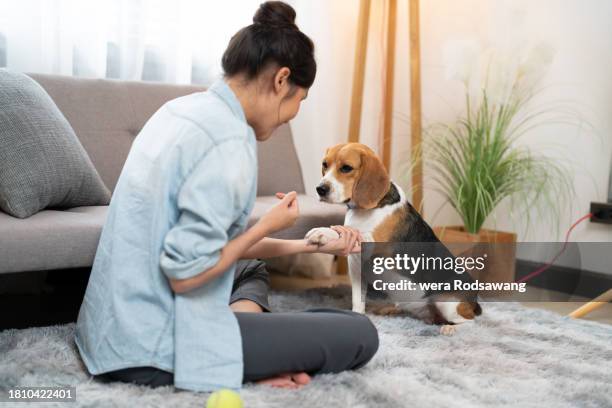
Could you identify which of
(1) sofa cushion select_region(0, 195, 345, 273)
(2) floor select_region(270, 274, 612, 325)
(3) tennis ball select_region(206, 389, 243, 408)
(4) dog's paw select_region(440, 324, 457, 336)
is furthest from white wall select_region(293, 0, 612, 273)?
(3) tennis ball select_region(206, 389, 243, 408)

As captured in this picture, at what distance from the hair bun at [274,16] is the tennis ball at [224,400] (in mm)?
863

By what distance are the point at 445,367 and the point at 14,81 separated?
5.53 feet

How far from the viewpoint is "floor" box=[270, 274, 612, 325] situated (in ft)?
9.87

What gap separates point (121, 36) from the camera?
3.24 metres

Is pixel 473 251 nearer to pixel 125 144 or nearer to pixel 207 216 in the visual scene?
pixel 125 144

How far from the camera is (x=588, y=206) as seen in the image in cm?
348

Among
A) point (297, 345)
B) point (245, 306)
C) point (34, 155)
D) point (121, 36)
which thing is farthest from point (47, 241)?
point (121, 36)

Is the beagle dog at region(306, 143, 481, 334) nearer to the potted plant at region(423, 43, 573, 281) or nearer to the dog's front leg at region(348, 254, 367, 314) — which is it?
the dog's front leg at region(348, 254, 367, 314)

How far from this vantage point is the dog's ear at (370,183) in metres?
2.42

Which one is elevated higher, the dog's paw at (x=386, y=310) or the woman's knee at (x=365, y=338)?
the woman's knee at (x=365, y=338)

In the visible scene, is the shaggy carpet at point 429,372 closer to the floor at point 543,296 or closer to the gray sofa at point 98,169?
the gray sofa at point 98,169

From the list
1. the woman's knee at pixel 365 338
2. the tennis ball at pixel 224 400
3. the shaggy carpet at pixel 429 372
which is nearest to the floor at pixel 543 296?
the shaggy carpet at pixel 429 372

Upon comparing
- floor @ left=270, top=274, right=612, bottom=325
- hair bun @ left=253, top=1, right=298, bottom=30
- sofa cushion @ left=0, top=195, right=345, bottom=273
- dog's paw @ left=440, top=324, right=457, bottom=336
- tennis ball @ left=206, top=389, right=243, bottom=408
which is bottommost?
floor @ left=270, top=274, right=612, bottom=325

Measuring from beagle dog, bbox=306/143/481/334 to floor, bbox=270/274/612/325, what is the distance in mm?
732
